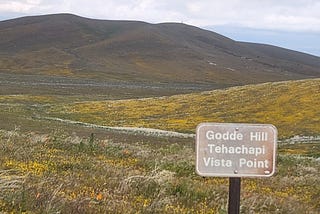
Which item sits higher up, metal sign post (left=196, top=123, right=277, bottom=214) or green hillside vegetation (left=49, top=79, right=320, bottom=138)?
metal sign post (left=196, top=123, right=277, bottom=214)

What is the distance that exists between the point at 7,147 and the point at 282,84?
5660 centimetres

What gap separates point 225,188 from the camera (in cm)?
1162

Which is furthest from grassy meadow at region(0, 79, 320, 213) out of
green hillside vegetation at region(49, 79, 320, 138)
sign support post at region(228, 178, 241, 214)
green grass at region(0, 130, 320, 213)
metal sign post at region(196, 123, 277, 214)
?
green hillside vegetation at region(49, 79, 320, 138)

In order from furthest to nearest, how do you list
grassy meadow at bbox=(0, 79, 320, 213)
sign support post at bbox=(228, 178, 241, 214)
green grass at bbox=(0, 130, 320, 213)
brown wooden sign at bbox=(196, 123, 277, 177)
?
grassy meadow at bbox=(0, 79, 320, 213)
green grass at bbox=(0, 130, 320, 213)
sign support post at bbox=(228, 178, 241, 214)
brown wooden sign at bbox=(196, 123, 277, 177)

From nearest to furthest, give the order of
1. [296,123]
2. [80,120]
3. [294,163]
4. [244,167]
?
[244,167]
[294,163]
[296,123]
[80,120]

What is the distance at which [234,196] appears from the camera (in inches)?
243

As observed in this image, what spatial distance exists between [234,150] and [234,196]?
560mm

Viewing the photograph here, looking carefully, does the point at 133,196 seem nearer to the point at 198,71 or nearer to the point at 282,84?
the point at 282,84

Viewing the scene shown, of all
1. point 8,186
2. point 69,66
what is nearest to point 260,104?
point 8,186

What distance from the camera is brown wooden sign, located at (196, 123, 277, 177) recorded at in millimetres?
5996

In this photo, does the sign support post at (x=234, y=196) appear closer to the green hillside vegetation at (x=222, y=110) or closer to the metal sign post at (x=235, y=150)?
the metal sign post at (x=235, y=150)

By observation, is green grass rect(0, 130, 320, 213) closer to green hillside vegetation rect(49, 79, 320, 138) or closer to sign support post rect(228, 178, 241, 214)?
sign support post rect(228, 178, 241, 214)

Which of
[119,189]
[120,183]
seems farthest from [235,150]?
[120,183]

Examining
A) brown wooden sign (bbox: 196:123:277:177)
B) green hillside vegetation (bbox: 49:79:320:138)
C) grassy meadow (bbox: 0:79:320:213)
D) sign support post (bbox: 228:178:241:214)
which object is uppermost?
brown wooden sign (bbox: 196:123:277:177)
